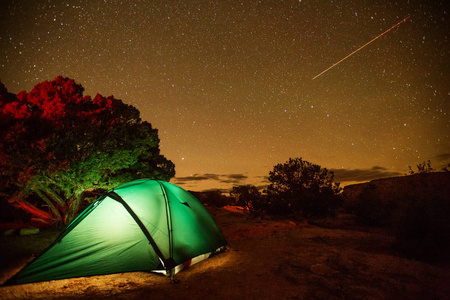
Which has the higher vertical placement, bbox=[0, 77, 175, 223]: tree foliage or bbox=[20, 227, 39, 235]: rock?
bbox=[0, 77, 175, 223]: tree foliage

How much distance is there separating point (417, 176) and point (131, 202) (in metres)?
34.1

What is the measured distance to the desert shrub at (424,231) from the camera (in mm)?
6020

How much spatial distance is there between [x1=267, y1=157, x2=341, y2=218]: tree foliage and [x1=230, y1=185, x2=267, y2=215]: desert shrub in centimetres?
147

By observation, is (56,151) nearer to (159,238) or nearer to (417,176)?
(159,238)

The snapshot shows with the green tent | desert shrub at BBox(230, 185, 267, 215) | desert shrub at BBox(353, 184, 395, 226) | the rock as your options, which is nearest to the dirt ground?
the green tent

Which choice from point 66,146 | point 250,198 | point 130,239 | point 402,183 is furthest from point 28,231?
point 402,183

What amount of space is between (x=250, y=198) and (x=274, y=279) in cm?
1411

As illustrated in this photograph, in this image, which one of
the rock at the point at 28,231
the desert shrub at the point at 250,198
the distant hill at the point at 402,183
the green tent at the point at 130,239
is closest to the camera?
the green tent at the point at 130,239

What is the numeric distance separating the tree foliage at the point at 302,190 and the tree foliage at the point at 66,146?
7.35 m

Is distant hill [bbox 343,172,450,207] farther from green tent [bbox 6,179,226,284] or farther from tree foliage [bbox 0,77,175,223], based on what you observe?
green tent [bbox 6,179,226,284]

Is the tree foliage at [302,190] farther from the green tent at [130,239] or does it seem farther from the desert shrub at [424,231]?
the green tent at [130,239]

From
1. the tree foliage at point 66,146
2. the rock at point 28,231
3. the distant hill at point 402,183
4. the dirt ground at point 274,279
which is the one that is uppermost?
the tree foliage at point 66,146

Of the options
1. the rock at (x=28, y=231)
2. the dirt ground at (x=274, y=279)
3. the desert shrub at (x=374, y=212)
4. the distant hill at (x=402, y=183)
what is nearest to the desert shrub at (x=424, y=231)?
the dirt ground at (x=274, y=279)

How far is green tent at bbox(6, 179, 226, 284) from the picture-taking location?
4668mm
